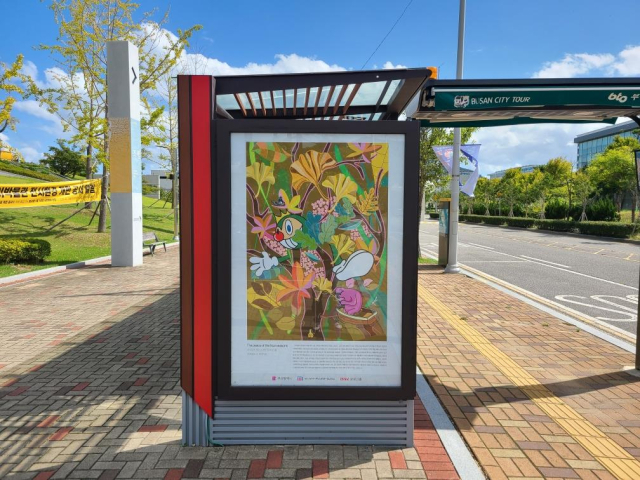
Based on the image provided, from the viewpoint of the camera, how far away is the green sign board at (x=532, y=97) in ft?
12.8

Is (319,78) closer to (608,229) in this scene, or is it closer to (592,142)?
(608,229)

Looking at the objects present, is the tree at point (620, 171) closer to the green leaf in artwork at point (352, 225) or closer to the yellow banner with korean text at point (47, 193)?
the yellow banner with korean text at point (47, 193)

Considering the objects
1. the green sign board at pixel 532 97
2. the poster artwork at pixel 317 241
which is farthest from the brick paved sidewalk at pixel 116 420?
the green sign board at pixel 532 97

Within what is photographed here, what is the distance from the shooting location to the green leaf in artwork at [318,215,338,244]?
10.1ft

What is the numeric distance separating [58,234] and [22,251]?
5.29m

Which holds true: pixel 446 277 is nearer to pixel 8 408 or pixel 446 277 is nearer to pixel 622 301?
pixel 622 301

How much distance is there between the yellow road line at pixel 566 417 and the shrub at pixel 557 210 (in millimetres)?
39637

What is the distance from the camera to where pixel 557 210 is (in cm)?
4162

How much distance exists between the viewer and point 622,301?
882 centimetres

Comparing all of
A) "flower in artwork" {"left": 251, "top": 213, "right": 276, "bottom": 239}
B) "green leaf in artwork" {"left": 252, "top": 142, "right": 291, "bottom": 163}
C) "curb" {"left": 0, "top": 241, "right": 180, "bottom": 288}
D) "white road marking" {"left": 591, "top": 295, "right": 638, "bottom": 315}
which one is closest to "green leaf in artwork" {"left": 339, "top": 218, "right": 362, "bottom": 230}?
"flower in artwork" {"left": 251, "top": 213, "right": 276, "bottom": 239}

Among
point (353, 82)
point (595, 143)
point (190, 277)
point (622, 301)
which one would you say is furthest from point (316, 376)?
point (595, 143)

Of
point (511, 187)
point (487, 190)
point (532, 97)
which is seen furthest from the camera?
point (487, 190)

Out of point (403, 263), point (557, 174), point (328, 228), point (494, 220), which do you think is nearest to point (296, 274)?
point (328, 228)

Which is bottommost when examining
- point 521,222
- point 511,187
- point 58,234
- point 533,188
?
point 58,234
